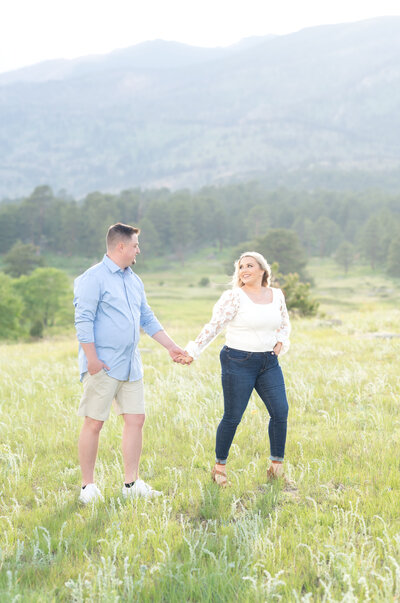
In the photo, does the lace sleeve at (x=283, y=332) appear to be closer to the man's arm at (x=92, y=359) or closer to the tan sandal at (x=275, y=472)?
the tan sandal at (x=275, y=472)

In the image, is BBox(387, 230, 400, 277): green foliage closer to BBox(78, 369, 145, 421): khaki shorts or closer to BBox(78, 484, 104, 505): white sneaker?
BBox(78, 369, 145, 421): khaki shorts

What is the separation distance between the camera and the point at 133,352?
4871 millimetres

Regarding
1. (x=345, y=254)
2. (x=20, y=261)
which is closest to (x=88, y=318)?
(x=20, y=261)

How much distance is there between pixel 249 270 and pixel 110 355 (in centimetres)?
155

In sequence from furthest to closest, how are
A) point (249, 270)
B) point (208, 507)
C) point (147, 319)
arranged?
point (147, 319) → point (249, 270) → point (208, 507)

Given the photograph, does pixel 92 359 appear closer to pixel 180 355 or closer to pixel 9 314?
pixel 180 355

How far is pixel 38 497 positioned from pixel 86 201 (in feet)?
424

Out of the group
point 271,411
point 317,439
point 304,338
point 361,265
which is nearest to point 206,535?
point 271,411

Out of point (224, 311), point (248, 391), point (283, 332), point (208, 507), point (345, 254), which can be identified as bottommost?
point (208, 507)

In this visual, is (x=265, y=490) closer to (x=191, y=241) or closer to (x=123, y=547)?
(x=123, y=547)

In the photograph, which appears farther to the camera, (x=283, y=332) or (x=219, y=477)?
(x=283, y=332)

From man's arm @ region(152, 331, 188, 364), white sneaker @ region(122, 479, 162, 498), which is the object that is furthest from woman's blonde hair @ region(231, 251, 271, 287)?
white sneaker @ region(122, 479, 162, 498)

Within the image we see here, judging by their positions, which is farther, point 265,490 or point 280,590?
point 265,490

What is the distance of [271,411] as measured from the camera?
501 cm
